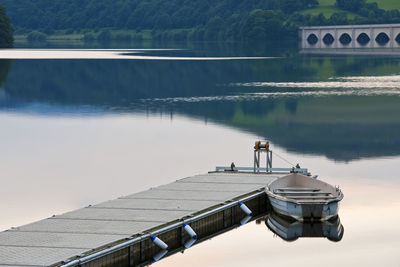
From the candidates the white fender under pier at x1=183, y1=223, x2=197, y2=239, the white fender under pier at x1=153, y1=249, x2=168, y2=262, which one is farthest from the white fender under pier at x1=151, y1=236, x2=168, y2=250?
the white fender under pier at x1=183, y1=223, x2=197, y2=239

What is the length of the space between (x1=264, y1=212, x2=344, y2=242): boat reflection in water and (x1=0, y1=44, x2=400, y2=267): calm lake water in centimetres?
55

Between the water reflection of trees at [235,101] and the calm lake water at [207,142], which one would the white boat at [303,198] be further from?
the water reflection of trees at [235,101]

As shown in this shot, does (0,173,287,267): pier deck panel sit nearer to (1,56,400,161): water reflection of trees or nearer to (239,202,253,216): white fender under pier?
(239,202,253,216): white fender under pier

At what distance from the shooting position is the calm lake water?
130 feet

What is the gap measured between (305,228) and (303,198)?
2.48m

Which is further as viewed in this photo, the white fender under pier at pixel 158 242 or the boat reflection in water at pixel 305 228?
the boat reflection in water at pixel 305 228

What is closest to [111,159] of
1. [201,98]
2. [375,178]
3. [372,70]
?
[375,178]

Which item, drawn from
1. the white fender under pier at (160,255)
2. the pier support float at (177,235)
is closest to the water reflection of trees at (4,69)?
the pier support float at (177,235)

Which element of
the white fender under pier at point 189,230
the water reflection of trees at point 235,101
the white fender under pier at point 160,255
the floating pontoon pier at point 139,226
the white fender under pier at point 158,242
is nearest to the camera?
the floating pontoon pier at point 139,226

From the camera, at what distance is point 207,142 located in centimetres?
7006

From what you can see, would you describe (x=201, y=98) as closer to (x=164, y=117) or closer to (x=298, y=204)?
(x=164, y=117)

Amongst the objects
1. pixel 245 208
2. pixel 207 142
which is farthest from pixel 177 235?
pixel 207 142

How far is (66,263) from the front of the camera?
31.1 m

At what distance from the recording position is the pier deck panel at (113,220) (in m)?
33.0
